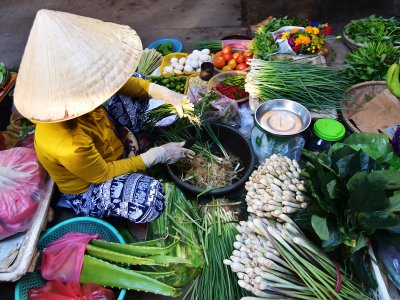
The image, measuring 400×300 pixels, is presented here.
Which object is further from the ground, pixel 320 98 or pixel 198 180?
pixel 320 98

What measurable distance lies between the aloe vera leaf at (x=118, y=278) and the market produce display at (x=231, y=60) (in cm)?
212

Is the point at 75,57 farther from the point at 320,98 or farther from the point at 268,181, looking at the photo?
the point at 320,98

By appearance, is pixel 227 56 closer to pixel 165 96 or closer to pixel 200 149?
pixel 165 96

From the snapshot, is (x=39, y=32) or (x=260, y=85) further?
(x=260, y=85)

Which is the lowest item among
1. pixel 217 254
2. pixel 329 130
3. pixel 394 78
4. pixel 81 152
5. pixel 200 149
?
pixel 217 254

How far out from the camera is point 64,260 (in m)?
1.95

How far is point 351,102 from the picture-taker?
2.95 meters

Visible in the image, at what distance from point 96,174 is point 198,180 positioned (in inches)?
31.7

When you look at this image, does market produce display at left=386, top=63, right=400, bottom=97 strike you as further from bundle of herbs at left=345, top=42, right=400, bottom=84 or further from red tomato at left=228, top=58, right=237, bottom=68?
red tomato at left=228, top=58, right=237, bottom=68

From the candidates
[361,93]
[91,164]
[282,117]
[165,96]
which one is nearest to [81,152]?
[91,164]

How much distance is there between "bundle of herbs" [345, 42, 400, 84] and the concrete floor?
111cm

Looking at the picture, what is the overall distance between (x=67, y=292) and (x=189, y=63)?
2365 millimetres

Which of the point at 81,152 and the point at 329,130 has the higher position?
the point at 81,152

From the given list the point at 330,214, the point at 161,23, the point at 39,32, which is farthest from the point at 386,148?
the point at 161,23
